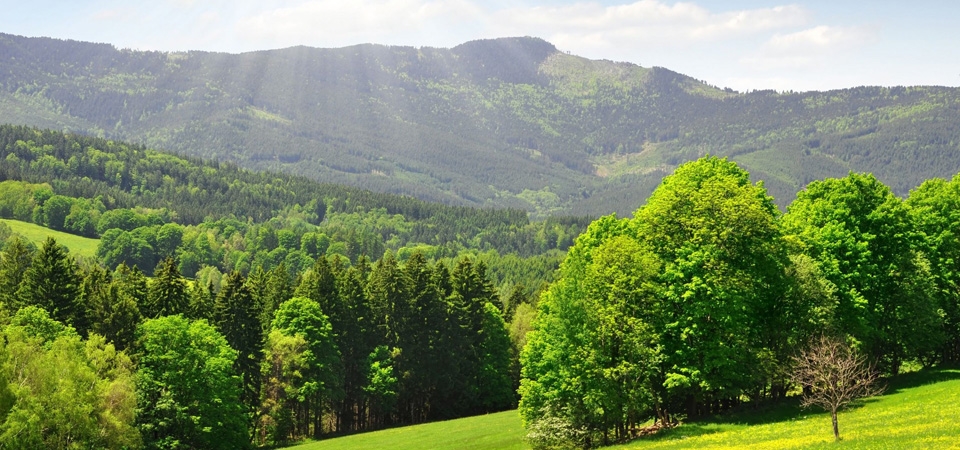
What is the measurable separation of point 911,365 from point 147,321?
71288mm

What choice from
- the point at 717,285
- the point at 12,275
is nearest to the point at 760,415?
the point at 717,285

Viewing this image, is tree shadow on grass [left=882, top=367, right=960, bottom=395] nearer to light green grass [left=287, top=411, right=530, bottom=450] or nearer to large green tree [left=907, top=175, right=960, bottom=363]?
large green tree [left=907, top=175, right=960, bottom=363]

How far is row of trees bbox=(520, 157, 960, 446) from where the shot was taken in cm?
5388

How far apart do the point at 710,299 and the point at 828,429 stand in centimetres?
1076

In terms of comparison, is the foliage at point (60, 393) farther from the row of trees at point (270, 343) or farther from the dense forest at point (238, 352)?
the row of trees at point (270, 343)

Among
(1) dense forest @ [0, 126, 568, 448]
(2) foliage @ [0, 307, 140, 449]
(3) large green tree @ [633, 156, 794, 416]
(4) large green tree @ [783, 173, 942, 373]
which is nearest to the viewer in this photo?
(3) large green tree @ [633, 156, 794, 416]

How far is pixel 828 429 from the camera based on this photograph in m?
45.3

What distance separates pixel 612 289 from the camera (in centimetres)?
5522

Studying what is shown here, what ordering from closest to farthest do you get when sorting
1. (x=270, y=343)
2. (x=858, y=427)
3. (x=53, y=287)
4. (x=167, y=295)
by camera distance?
(x=858, y=427) → (x=53, y=287) → (x=167, y=295) → (x=270, y=343)

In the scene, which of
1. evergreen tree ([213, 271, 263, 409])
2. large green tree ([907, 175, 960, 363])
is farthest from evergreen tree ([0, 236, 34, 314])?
large green tree ([907, 175, 960, 363])

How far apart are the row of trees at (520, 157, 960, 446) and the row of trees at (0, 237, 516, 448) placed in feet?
94.8

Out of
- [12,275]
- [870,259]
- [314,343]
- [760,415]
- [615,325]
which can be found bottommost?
[760,415]

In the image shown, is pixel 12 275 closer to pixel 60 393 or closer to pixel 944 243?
pixel 60 393

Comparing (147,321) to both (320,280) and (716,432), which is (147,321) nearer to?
(320,280)
